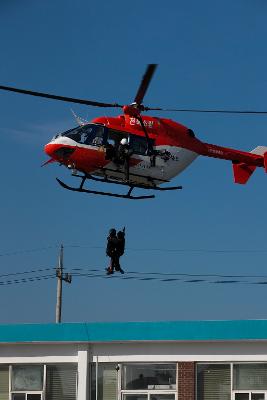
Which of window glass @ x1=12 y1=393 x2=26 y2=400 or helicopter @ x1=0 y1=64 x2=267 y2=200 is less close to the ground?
helicopter @ x1=0 y1=64 x2=267 y2=200

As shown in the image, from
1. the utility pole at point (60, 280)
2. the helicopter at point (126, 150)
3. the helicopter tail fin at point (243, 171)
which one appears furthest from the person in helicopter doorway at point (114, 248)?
the utility pole at point (60, 280)

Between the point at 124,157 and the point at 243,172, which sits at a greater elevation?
A: the point at 243,172

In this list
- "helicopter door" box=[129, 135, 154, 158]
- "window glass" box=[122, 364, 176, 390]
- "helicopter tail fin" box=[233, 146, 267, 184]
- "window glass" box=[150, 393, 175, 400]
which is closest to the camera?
"window glass" box=[150, 393, 175, 400]

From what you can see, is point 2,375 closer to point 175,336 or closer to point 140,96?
point 175,336

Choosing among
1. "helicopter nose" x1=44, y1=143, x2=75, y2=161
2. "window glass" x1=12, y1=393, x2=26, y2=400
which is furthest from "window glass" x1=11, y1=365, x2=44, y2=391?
"helicopter nose" x1=44, y1=143, x2=75, y2=161

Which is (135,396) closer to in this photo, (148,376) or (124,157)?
(148,376)

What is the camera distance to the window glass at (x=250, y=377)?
2716cm

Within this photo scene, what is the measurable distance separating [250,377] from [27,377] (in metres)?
7.10

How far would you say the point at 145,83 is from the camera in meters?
27.9

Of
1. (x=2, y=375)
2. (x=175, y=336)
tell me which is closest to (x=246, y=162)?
(x=175, y=336)

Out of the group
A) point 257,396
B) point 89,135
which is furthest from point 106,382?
point 89,135

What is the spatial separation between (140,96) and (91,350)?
7883 mm

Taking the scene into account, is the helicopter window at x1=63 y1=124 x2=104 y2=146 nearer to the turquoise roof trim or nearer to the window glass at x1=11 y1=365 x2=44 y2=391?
the turquoise roof trim

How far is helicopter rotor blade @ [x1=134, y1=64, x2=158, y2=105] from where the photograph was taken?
26844mm
